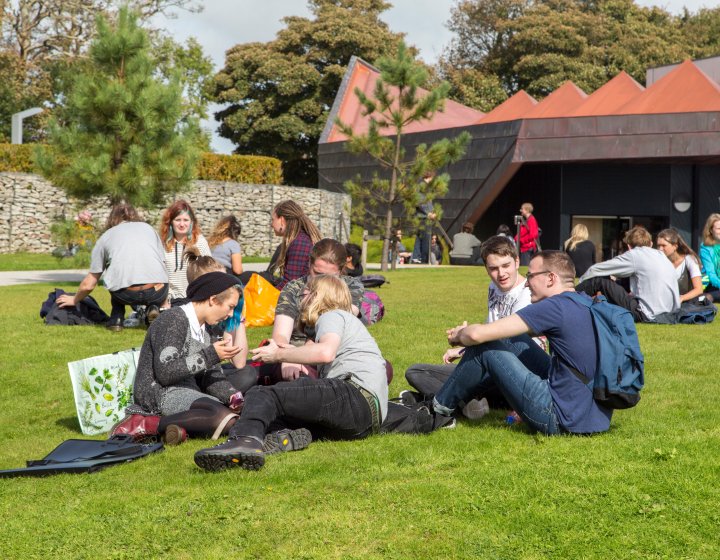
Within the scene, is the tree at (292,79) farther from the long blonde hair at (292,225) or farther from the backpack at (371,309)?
the long blonde hair at (292,225)

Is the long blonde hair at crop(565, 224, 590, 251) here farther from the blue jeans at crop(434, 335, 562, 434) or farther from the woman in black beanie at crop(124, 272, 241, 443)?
the woman in black beanie at crop(124, 272, 241, 443)

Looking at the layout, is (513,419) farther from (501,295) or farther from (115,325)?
(115,325)

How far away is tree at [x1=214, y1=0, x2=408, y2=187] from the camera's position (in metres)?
38.8

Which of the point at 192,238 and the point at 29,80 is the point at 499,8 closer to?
the point at 29,80

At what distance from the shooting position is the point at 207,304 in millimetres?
5379

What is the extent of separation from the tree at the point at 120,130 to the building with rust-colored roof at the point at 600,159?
37.5 ft

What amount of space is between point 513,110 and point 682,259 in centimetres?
1672

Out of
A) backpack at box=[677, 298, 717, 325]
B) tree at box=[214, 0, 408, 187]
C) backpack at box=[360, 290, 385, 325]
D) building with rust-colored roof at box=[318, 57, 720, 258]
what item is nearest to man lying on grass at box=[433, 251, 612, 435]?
backpack at box=[360, 290, 385, 325]

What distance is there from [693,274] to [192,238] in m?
6.02

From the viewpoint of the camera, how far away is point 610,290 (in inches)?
404

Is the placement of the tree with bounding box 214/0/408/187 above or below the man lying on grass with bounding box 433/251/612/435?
above

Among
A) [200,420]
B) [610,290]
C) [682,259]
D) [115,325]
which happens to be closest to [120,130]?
[115,325]

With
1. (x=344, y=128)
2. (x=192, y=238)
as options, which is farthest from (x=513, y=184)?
(x=192, y=238)

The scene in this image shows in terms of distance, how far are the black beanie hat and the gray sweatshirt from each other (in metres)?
5.98
